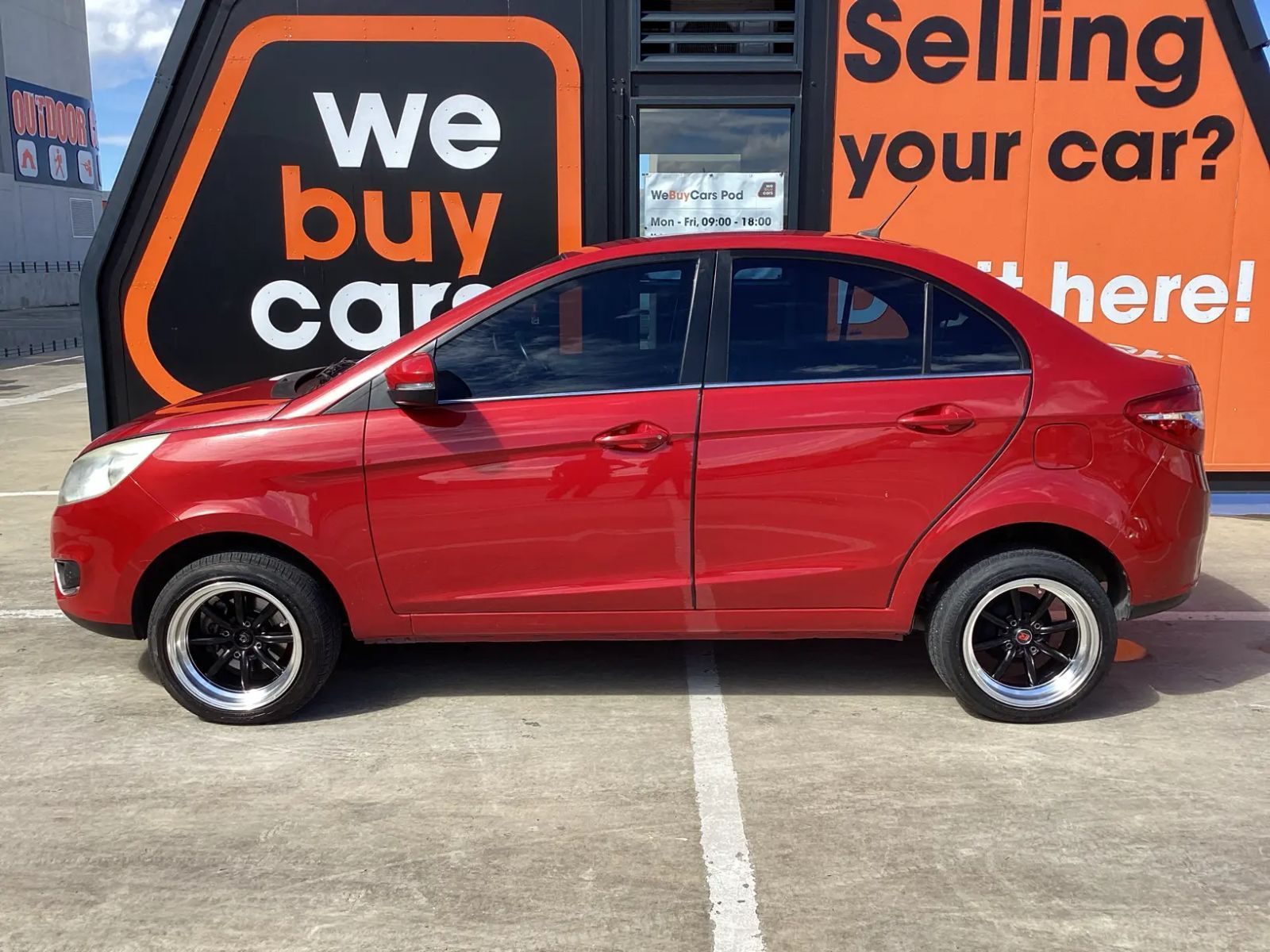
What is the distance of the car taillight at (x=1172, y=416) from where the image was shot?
12.4 feet

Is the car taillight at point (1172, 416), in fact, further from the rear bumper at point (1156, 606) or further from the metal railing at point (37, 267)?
the metal railing at point (37, 267)

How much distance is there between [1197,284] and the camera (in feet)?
21.5

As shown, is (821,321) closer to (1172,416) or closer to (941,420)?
(941,420)

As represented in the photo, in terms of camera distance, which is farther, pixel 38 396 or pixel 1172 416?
pixel 38 396

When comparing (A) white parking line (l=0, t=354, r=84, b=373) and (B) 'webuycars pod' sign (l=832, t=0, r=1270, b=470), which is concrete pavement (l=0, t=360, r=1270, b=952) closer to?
(B) 'webuycars pod' sign (l=832, t=0, r=1270, b=470)

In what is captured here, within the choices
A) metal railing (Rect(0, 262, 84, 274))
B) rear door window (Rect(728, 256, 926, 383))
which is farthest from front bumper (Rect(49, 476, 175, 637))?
metal railing (Rect(0, 262, 84, 274))

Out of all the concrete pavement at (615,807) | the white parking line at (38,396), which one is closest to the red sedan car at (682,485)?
the concrete pavement at (615,807)

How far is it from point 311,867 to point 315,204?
4.28m

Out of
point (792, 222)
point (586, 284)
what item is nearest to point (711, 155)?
point (792, 222)

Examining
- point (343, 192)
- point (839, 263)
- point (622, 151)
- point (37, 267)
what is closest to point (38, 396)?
point (343, 192)

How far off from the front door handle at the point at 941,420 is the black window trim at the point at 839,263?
0.13 meters

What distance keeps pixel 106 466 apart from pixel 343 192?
2874 mm

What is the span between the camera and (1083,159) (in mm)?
6383

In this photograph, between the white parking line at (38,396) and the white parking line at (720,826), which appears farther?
the white parking line at (38,396)
